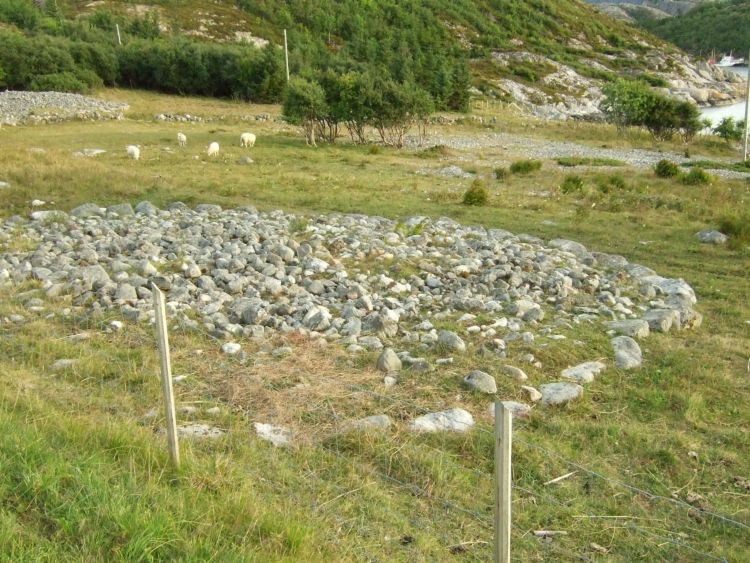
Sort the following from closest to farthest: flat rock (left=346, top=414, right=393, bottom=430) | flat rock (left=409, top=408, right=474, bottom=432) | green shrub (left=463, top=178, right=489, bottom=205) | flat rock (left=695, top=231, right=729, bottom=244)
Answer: flat rock (left=346, top=414, right=393, bottom=430)
flat rock (left=409, top=408, right=474, bottom=432)
flat rock (left=695, top=231, right=729, bottom=244)
green shrub (left=463, top=178, right=489, bottom=205)

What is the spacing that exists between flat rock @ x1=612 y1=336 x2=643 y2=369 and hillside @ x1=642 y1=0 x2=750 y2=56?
174368mm

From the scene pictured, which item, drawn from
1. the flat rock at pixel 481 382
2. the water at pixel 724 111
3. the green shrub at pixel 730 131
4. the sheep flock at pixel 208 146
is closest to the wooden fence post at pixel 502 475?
the flat rock at pixel 481 382

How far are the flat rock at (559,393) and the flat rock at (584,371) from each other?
303 mm

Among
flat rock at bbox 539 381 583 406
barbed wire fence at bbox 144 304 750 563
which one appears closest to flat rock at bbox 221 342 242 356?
barbed wire fence at bbox 144 304 750 563

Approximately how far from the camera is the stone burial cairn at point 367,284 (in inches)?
319

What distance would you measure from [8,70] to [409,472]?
54570mm

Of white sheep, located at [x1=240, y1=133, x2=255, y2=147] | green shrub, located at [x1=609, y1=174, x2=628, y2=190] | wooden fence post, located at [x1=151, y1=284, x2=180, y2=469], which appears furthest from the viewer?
white sheep, located at [x1=240, y1=133, x2=255, y2=147]

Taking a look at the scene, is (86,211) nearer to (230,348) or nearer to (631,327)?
(230,348)

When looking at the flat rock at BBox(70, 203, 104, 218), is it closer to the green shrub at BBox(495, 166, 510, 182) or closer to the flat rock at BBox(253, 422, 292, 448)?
the flat rock at BBox(253, 422, 292, 448)

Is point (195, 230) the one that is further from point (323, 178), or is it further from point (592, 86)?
point (592, 86)

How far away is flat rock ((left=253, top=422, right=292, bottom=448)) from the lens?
5.67m

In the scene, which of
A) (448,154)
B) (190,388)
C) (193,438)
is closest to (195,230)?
(190,388)

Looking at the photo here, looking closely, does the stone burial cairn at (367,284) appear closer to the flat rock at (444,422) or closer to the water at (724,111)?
the flat rock at (444,422)

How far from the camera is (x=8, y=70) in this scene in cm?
4875
